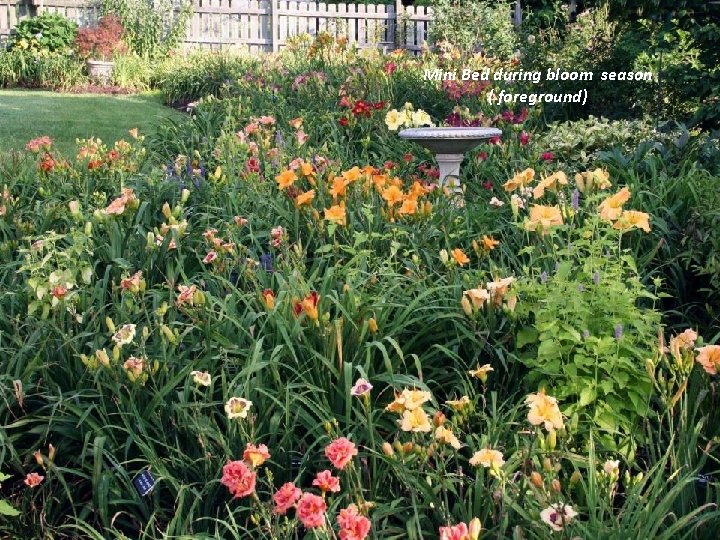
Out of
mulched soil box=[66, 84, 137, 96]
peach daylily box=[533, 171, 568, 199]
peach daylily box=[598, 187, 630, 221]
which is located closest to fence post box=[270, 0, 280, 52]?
mulched soil box=[66, 84, 137, 96]

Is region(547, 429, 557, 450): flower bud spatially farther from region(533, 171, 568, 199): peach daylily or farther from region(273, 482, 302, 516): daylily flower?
region(533, 171, 568, 199): peach daylily

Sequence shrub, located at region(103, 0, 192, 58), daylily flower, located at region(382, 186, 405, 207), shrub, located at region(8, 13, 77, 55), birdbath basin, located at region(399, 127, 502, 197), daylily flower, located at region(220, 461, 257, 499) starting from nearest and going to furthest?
daylily flower, located at region(220, 461, 257, 499), daylily flower, located at region(382, 186, 405, 207), birdbath basin, located at region(399, 127, 502, 197), shrub, located at region(8, 13, 77, 55), shrub, located at region(103, 0, 192, 58)

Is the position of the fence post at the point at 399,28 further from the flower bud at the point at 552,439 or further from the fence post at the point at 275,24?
the flower bud at the point at 552,439

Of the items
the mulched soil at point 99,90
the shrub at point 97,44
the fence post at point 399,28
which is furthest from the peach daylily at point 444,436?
the fence post at point 399,28

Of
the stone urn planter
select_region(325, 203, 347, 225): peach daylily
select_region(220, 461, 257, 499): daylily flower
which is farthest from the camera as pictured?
the stone urn planter

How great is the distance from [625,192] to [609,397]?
25.6 inches

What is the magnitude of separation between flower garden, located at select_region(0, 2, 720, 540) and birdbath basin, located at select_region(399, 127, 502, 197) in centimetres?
58

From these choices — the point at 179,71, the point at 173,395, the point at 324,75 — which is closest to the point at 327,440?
the point at 173,395

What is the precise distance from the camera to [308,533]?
2.00m

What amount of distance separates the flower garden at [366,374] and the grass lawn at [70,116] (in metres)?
4.11

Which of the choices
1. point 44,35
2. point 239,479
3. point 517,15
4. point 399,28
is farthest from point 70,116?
point 399,28

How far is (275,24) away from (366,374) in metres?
16.5

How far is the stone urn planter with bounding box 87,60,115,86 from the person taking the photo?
14219mm

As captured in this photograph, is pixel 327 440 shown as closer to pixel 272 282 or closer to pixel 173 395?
pixel 173 395
